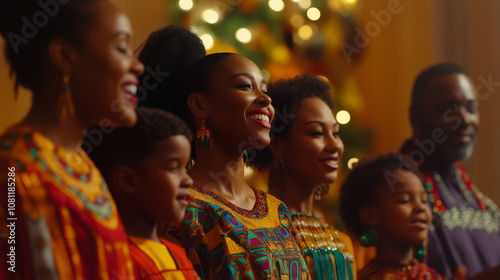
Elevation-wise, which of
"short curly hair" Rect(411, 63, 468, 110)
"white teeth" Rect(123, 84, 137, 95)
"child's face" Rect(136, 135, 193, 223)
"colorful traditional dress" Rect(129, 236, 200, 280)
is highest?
"short curly hair" Rect(411, 63, 468, 110)

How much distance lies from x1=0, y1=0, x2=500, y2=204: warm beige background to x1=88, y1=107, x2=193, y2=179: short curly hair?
8.42 feet

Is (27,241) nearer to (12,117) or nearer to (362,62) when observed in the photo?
(12,117)

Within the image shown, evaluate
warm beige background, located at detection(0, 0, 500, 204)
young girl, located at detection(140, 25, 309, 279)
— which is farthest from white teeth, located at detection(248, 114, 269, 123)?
warm beige background, located at detection(0, 0, 500, 204)

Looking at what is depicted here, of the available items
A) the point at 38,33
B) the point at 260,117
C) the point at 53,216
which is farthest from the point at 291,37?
the point at 53,216

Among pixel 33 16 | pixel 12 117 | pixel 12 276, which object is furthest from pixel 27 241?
pixel 12 117

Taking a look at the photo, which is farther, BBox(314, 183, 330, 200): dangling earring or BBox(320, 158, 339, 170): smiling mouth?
BBox(314, 183, 330, 200): dangling earring

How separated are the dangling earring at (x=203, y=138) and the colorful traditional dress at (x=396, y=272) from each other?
70 cm

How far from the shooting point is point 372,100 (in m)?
4.04

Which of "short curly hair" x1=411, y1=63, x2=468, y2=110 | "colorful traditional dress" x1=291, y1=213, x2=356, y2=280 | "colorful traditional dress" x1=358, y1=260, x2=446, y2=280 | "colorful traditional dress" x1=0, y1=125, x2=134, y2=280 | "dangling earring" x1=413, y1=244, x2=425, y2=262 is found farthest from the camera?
"short curly hair" x1=411, y1=63, x2=468, y2=110

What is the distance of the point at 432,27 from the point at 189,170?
8.93 ft

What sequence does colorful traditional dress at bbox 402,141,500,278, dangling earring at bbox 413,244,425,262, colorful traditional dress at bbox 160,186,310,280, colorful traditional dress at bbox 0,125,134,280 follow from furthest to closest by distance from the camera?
1. colorful traditional dress at bbox 402,141,500,278
2. dangling earring at bbox 413,244,425,262
3. colorful traditional dress at bbox 160,186,310,280
4. colorful traditional dress at bbox 0,125,134,280

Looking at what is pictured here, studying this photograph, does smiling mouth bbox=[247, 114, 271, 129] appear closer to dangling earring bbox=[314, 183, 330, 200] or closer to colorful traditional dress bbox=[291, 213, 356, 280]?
colorful traditional dress bbox=[291, 213, 356, 280]

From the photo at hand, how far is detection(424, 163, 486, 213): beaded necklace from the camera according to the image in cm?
231

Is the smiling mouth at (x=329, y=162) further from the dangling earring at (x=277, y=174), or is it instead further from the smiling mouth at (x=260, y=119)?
the smiling mouth at (x=260, y=119)
